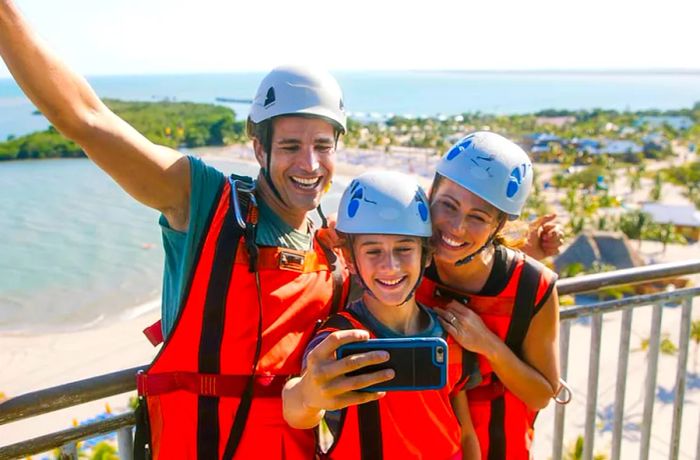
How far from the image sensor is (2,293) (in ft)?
108

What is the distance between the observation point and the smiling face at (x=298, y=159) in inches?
94.6

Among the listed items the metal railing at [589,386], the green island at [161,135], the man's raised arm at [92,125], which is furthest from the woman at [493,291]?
the green island at [161,135]

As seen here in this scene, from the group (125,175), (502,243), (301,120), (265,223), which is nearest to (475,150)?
(502,243)

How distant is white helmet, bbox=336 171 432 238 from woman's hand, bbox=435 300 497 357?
1.19 ft

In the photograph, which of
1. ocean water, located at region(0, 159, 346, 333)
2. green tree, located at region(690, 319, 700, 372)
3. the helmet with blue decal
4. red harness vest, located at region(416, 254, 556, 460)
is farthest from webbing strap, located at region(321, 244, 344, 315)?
ocean water, located at region(0, 159, 346, 333)

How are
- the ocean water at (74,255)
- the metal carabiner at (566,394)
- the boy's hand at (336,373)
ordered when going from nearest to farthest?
the boy's hand at (336,373) < the metal carabiner at (566,394) < the ocean water at (74,255)

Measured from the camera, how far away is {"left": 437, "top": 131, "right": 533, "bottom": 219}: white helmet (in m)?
2.35

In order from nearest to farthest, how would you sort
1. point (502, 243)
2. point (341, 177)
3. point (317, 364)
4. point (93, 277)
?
point (317, 364), point (502, 243), point (93, 277), point (341, 177)

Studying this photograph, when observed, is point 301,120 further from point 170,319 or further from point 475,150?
point 170,319

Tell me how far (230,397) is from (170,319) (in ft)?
1.17

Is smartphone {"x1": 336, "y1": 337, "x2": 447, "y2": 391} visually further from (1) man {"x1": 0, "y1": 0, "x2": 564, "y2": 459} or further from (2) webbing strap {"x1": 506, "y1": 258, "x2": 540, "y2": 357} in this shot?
(2) webbing strap {"x1": 506, "y1": 258, "x2": 540, "y2": 357}

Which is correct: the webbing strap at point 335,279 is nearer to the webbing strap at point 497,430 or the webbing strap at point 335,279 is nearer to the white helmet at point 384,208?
the white helmet at point 384,208

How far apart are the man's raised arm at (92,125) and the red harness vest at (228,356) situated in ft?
0.61

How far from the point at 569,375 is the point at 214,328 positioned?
590 inches
